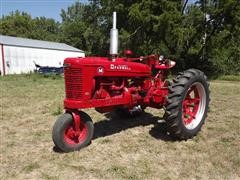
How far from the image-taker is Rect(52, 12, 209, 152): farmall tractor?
4926 millimetres

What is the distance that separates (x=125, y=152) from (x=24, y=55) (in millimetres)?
28672

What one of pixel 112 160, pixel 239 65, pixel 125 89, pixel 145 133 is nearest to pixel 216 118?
pixel 145 133

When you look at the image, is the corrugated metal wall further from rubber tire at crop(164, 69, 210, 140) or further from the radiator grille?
rubber tire at crop(164, 69, 210, 140)

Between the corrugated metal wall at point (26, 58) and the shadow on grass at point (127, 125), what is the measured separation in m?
25.1

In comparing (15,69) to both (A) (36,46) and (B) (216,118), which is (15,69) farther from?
(B) (216,118)

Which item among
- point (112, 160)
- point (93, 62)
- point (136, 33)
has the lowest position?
point (112, 160)

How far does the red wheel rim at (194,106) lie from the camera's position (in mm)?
5937

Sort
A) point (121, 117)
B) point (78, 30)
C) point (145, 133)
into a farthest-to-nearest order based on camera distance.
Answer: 1. point (78, 30)
2. point (121, 117)
3. point (145, 133)

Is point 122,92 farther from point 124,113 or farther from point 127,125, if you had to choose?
point 124,113

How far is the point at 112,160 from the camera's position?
468 cm

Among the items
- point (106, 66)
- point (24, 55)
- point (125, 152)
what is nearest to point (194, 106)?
point (125, 152)

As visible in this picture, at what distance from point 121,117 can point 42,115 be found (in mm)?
1938

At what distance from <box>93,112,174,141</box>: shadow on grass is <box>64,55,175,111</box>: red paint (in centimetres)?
53

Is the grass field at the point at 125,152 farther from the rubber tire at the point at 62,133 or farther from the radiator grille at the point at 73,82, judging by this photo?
the radiator grille at the point at 73,82
